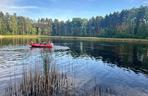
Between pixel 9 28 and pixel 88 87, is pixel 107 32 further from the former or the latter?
pixel 88 87

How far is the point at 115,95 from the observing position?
2238cm

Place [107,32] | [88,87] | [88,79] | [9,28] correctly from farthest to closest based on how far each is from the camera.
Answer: [9,28]
[107,32]
[88,79]
[88,87]

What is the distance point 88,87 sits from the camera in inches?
974

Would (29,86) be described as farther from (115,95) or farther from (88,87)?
(115,95)

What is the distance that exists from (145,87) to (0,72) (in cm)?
1840

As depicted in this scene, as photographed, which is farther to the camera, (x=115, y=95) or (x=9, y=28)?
(x=9, y=28)

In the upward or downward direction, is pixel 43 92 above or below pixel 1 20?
below

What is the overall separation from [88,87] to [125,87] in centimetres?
420

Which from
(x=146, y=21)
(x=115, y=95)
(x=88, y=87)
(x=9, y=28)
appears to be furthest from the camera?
(x=9, y=28)

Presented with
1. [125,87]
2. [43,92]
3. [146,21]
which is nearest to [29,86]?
[43,92]

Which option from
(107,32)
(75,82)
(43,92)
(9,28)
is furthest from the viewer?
(9,28)

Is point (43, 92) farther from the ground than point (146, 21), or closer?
closer

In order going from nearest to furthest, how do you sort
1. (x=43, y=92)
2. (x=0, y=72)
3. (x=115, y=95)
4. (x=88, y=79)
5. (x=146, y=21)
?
(x=43, y=92) < (x=115, y=95) < (x=88, y=79) < (x=0, y=72) < (x=146, y=21)

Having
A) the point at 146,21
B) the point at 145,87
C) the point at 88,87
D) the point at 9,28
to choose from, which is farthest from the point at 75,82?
the point at 9,28
